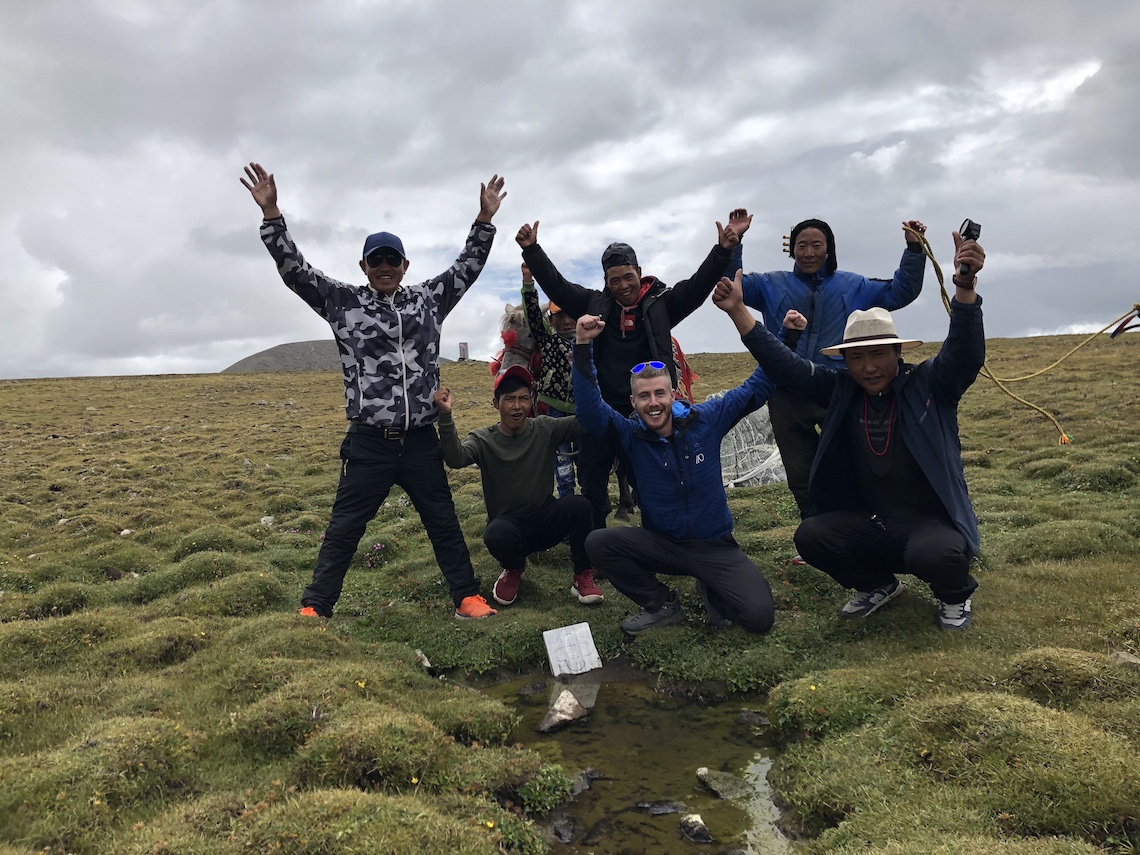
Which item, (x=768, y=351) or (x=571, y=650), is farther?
(x=571, y=650)

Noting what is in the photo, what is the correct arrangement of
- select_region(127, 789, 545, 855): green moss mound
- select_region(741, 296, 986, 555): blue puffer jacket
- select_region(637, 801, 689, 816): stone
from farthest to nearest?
select_region(741, 296, 986, 555): blue puffer jacket → select_region(637, 801, 689, 816): stone → select_region(127, 789, 545, 855): green moss mound

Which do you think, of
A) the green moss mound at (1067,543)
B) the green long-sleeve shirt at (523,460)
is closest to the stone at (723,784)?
the green long-sleeve shirt at (523,460)

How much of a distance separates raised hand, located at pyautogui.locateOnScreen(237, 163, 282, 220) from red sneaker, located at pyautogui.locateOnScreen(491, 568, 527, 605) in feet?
17.6

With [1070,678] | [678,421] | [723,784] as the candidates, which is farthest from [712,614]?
[1070,678]

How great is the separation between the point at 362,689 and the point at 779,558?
642 centimetres

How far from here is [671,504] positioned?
8375 mm

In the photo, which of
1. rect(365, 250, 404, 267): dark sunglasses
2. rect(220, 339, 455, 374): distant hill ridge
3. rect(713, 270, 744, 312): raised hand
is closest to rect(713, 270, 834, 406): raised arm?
rect(713, 270, 744, 312): raised hand

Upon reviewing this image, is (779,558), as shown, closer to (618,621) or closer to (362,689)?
(618,621)

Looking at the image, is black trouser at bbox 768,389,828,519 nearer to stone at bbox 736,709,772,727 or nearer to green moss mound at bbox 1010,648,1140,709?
stone at bbox 736,709,772,727

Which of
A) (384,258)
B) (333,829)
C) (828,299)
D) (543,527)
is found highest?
(384,258)

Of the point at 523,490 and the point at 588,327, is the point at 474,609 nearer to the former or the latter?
the point at 523,490

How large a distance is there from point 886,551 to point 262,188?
8008 millimetres

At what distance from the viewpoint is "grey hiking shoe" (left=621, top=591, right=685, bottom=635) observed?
8.38 m

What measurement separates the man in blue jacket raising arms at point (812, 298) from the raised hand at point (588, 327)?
7.30ft
